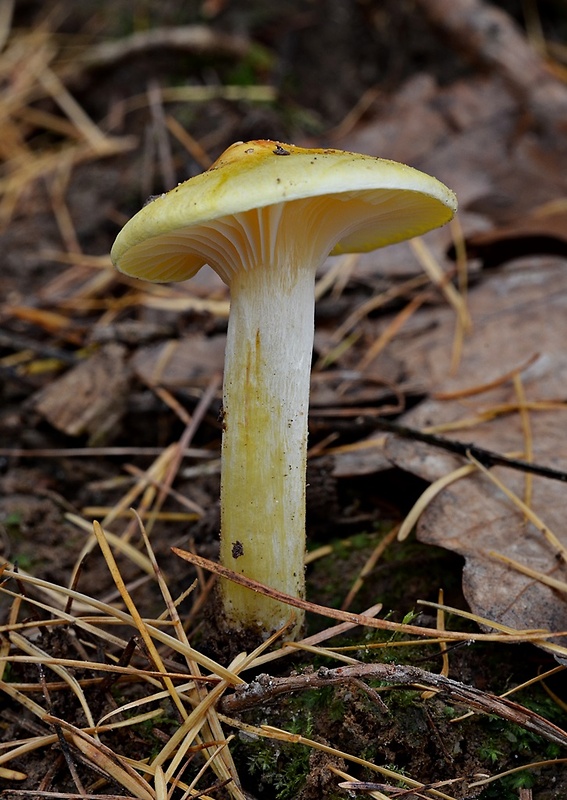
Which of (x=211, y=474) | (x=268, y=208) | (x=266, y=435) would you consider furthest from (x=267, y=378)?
(x=211, y=474)

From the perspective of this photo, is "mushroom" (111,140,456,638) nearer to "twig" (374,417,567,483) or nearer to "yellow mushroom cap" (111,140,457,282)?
"yellow mushroom cap" (111,140,457,282)

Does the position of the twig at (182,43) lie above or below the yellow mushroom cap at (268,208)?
above

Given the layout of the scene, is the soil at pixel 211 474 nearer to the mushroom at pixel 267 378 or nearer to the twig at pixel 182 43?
the twig at pixel 182 43

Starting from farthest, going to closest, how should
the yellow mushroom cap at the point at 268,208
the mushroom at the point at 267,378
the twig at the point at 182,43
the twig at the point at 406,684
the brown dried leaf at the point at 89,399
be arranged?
the twig at the point at 182,43, the brown dried leaf at the point at 89,399, the mushroom at the point at 267,378, the twig at the point at 406,684, the yellow mushroom cap at the point at 268,208

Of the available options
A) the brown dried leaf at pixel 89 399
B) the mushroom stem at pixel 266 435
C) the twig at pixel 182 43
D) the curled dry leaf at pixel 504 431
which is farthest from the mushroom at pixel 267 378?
the twig at pixel 182 43

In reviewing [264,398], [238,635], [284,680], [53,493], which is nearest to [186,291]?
[53,493]

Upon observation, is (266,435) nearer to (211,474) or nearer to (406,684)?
(406,684)
